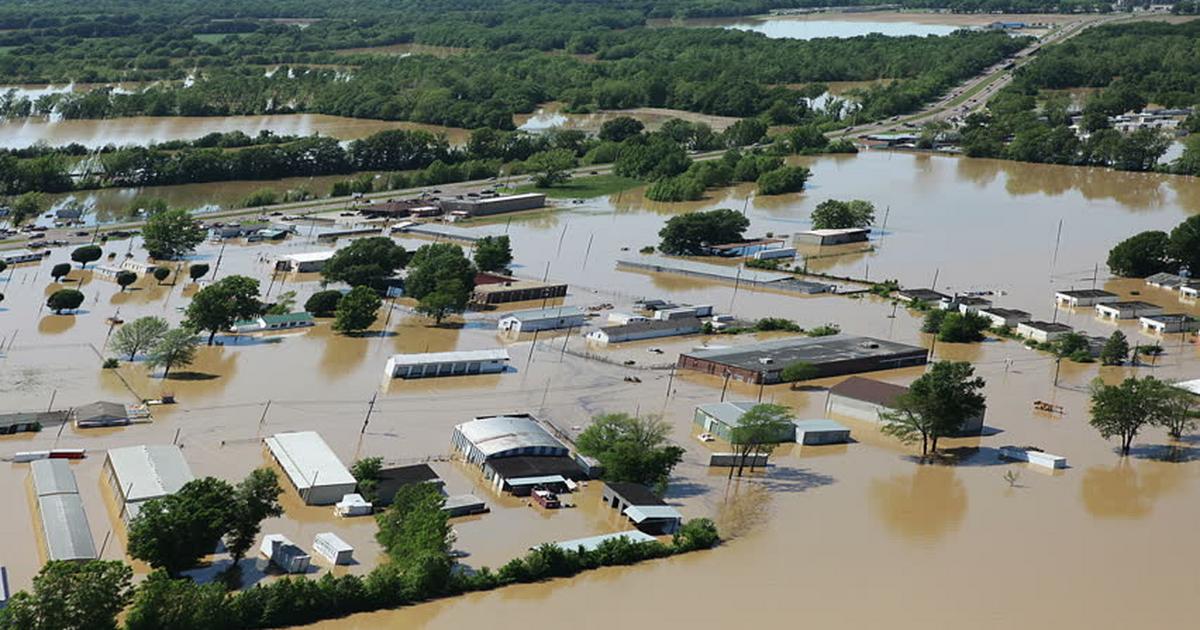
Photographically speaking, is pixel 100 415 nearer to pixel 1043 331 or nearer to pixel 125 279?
pixel 125 279

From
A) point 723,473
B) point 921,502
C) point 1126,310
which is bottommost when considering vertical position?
point 723,473

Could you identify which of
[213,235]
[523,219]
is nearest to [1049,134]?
[523,219]

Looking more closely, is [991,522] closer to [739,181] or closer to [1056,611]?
[1056,611]

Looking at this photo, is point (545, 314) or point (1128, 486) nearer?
point (1128, 486)

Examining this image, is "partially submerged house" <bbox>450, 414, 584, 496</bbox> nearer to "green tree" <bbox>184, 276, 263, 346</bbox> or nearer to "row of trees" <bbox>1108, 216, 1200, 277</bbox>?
"green tree" <bbox>184, 276, 263, 346</bbox>

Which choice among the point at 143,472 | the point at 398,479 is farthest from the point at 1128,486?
the point at 143,472

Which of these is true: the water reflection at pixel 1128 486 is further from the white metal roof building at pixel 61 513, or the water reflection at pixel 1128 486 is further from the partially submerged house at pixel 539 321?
the white metal roof building at pixel 61 513

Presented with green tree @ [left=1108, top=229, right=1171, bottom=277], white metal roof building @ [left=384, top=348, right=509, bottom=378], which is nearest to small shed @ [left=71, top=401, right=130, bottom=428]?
white metal roof building @ [left=384, top=348, right=509, bottom=378]
